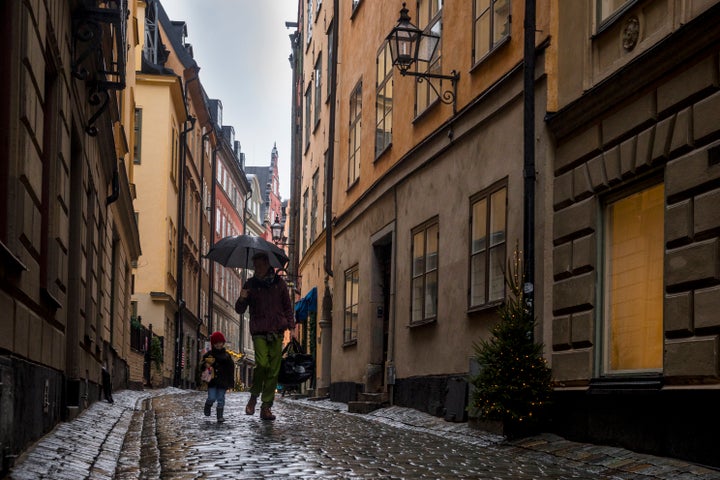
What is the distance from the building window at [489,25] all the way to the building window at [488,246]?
186 centimetres

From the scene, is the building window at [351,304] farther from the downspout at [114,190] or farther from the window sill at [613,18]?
the window sill at [613,18]

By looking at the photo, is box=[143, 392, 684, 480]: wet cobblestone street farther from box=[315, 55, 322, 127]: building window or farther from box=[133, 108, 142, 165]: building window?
box=[133, 108, 142, 165]: building window

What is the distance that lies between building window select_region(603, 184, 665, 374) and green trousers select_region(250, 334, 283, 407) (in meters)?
A: 4.09

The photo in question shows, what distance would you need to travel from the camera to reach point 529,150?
37.0 feet

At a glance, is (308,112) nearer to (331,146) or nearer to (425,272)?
(331,146)

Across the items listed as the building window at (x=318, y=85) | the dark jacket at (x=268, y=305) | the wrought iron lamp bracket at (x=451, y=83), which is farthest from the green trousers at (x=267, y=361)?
the building window at (x=318, y=85)

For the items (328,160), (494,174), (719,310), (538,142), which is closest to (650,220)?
(719,310)

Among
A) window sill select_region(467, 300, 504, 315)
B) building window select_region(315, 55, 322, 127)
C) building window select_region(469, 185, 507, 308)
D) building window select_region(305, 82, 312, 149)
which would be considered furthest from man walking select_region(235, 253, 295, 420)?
building window select_region(305, 82, 312, 149)

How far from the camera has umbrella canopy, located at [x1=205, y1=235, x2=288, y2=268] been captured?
13.8 metres

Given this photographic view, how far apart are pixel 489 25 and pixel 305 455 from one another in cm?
717

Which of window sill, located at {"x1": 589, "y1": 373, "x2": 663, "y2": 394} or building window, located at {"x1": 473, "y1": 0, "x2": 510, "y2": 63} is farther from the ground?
building window, located at {"x1": 473, "y1": 0, "x2": 510, "y2": 63}

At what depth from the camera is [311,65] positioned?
3259cm

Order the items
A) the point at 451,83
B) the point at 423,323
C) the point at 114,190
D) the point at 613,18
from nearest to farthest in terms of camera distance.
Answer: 1. the point at 613,18
2. the point at 451,83
3. the point at 423,323
4. the point at 114,190

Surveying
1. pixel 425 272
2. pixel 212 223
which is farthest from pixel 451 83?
pixel 212 223
